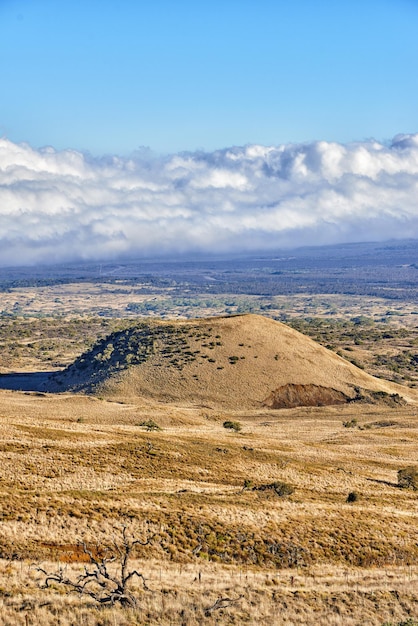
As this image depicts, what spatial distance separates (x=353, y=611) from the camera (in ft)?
68.1

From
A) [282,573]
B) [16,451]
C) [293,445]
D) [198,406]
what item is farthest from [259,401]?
[282,573]

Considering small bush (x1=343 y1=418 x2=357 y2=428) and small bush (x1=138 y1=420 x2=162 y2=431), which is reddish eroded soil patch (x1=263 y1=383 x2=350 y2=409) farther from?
small bush (x1=138 y1=420 x2=162 y2=431)

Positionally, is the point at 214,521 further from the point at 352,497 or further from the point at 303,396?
the point at 303,396

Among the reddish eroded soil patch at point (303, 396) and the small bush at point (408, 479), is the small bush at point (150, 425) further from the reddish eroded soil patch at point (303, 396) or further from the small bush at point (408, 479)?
the reddish eroded soil patch at point (303, 396)

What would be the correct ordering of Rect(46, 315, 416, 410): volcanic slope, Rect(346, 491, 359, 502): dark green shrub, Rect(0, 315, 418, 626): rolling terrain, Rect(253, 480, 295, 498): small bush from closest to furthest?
Rect(0, 315, 418, 626): rolling terrain < Rect(253, 480, 295, 498): small bush < Rect(346, 491, 359, 502): dark green shrub < Rect(46, 315, 416, 410): volcanic slope

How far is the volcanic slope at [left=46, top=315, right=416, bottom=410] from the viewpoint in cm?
8088

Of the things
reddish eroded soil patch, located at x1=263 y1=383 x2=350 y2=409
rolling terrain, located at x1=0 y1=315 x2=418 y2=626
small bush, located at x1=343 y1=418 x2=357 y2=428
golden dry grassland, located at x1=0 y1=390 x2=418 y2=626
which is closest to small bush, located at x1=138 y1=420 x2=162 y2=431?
rolling terrain, located at x1=0 y1=315 x2=418 y2=626

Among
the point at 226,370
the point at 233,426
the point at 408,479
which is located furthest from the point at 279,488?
the point at 226,370

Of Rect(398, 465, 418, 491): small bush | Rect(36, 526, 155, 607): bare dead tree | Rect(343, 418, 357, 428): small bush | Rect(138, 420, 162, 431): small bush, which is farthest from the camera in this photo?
Rect(343, 418, 357, 428): small bush

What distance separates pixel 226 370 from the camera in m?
84.4

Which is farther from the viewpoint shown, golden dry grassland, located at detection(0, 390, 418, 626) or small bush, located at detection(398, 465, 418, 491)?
small bush, located at detection(398, 465, 418, 491)

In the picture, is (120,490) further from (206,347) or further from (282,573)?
(206,347)

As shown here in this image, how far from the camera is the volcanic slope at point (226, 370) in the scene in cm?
8088

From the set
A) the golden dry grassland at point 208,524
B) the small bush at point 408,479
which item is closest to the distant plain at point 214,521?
the golden dry grassland at point 208,524
